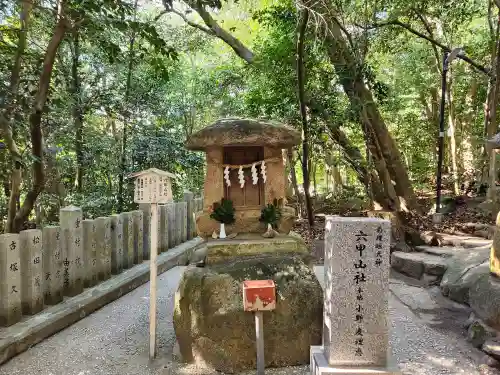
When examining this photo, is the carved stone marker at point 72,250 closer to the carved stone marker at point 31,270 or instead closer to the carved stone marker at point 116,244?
the carved stone marker at point 31,270

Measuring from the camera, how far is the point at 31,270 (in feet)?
15.0

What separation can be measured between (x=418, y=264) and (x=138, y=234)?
209 inches

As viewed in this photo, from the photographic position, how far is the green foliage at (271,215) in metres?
4.90

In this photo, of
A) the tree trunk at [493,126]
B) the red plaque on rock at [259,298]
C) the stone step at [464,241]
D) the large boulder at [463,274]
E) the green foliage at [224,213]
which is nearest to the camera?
the red plaque on rock at [259,298]

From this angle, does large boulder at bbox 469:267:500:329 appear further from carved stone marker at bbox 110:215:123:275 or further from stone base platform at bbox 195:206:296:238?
carved stone marker at bbox 110:215:123:275

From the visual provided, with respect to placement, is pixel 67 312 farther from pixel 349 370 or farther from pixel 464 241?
pixel 464 241

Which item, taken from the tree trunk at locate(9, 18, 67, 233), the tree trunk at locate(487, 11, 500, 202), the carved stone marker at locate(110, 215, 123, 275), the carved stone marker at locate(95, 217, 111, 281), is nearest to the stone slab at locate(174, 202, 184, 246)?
the carved stone marker at locate(110, 215, 123, 275)

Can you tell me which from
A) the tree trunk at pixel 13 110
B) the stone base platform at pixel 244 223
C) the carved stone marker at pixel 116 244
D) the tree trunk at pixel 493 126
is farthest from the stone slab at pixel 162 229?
the tree trunk at pixel 493 126

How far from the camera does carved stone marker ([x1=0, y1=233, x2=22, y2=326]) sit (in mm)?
4191

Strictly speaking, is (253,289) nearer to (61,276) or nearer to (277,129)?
(277,129)

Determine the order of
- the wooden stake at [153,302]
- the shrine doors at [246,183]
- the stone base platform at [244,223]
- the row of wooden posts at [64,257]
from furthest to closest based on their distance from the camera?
1. the shrine doors at [246,183]
2. the stone base platform at [244,223]
3. the row of wooden posts at [64,257]
4. the wooden stake at [153,302]

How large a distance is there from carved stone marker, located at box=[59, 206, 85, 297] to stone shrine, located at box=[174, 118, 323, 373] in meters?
1.90

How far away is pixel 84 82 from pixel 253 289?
7343 mm

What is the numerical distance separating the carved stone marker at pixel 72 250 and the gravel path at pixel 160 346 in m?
0.53
